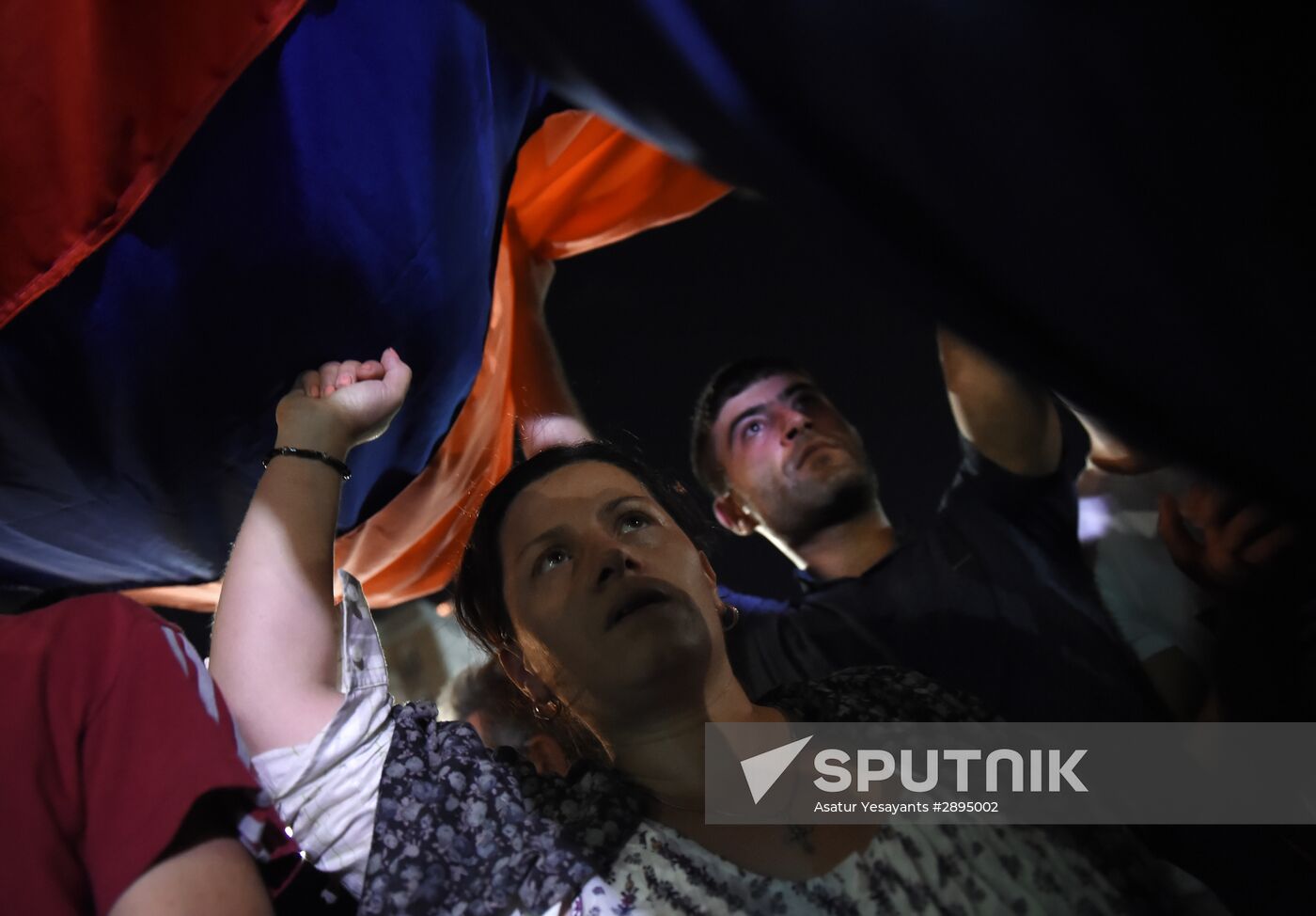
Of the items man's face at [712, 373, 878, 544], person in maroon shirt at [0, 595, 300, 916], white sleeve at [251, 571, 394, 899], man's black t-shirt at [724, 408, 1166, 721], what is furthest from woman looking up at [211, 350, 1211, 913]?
man's face at [712, 373, 878, 544]

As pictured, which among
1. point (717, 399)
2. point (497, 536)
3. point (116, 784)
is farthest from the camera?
point (717, 399)

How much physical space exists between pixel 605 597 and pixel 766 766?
8.3 inches

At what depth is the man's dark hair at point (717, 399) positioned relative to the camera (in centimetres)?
167

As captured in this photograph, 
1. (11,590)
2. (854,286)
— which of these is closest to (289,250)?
(11,590)

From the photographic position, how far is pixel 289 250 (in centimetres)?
86

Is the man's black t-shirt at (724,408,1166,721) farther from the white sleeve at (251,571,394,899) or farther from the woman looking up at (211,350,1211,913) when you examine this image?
the white sleeve at (251,571,394,899)

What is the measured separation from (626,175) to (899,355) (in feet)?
2.23

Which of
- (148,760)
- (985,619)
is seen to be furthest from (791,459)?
(148,760)

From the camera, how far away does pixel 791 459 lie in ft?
5.11

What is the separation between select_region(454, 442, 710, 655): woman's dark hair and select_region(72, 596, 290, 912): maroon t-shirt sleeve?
0.36 metres

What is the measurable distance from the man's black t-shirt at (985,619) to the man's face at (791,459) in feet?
0.53

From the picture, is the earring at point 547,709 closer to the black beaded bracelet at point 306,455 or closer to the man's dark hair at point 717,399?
the black beaded bracelet at point 306,455

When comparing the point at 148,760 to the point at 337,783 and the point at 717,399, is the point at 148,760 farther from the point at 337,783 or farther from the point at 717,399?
the point at 717,399

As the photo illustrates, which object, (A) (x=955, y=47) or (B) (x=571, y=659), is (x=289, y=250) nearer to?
(B) (x=571, y=659)
